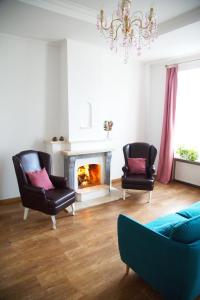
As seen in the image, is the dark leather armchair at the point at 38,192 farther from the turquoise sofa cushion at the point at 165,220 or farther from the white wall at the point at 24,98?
the turquoise sofa cushion at the point at 165,220

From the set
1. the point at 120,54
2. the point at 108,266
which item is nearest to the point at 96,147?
the point at 120,54

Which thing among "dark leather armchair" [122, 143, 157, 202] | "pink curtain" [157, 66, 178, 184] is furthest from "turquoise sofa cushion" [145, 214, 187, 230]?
"pink curtain" [157, 66, 178, 184]

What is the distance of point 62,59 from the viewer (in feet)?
13.1

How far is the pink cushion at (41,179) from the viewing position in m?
3.26

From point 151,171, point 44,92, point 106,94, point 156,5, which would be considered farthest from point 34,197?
point 156,5

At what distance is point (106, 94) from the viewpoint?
4.67m

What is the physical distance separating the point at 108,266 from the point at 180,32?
3331 mm

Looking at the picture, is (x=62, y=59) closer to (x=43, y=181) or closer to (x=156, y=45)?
(x=156, y=45)

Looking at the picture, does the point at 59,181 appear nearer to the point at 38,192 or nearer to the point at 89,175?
the point at 38,192

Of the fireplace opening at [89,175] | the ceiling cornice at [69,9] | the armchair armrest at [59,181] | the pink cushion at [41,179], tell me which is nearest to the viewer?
the ceiling cornice at [69,9]

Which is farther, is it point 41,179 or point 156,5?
point 41,179

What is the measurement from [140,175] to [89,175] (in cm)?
109

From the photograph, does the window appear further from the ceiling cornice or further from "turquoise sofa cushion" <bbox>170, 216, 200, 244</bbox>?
"turquoise sofa cushion" <bbox>170, 216, 200, 244</bbox>

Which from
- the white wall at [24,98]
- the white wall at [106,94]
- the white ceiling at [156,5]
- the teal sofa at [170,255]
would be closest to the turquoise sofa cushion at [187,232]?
the teal sofa at [170,255]
